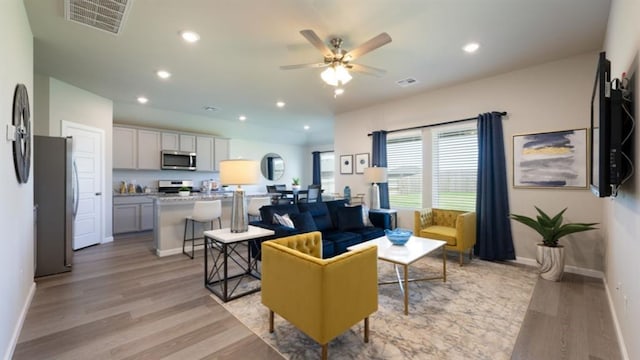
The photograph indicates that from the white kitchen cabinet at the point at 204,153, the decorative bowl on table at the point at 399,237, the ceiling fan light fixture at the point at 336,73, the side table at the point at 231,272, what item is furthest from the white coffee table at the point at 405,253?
the white kitchen cabinet at the point at 204,153

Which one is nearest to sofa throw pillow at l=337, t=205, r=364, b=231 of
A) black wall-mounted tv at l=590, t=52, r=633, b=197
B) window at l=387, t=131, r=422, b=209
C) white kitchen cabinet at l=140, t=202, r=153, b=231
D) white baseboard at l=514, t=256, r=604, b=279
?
window at l=387, t=131, r=422, b=209

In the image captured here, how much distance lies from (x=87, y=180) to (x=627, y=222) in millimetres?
6817

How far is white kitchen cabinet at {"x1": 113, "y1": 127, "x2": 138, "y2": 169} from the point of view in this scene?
19.4 feet

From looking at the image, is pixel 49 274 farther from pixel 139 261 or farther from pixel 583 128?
pixel 583 128

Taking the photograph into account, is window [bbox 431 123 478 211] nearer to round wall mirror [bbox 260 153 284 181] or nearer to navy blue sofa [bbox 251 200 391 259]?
navy blue sofa [bbox 251 200 391 259]

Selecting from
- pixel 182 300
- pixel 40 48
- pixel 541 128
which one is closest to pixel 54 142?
pixel 40 48

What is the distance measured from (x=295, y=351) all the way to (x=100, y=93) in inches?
217

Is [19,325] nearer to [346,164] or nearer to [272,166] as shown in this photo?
[346,164]

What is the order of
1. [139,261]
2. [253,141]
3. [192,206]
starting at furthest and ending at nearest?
[253,141], [192,206], [139,261]

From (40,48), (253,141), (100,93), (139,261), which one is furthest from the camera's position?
(253,141)

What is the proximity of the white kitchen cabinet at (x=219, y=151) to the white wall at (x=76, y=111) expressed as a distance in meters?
2.48

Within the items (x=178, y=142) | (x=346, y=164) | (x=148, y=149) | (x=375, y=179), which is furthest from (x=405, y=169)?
(x=148, y=149)

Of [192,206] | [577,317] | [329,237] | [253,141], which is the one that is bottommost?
[577,317]

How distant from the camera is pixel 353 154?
19.6 ft
